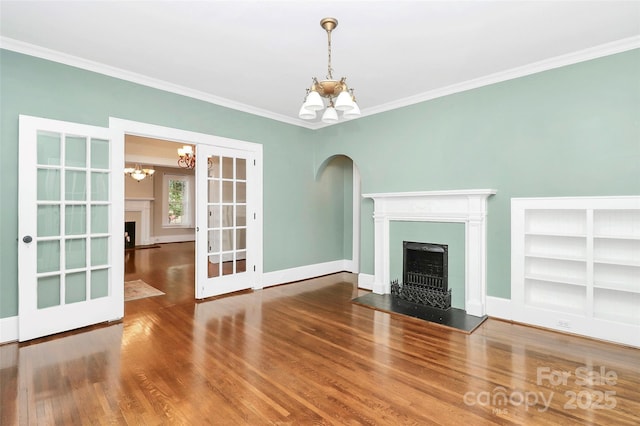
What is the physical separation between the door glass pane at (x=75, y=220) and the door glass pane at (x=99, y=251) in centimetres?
17

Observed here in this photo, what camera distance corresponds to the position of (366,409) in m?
1.97

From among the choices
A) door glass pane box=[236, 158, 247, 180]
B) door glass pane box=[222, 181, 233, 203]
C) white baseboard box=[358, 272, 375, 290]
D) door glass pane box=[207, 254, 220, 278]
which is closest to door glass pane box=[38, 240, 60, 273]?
door glass pane box=[207, 254, 220, 278]

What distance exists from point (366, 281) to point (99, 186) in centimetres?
371

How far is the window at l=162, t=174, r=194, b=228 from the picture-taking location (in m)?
10.8

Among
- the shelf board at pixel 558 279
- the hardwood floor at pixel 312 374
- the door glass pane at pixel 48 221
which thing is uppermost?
the door glass pane at pixel 48 221

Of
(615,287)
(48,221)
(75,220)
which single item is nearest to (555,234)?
(615,287)

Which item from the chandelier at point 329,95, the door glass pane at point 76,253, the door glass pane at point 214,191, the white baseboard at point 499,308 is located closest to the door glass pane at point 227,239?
the door glass pane at point 214,191

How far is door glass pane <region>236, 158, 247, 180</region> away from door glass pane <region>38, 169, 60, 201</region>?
210 centimetres

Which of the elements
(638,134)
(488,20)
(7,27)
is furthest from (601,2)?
(7,27)

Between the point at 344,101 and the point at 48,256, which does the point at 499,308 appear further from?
the point at 48,256

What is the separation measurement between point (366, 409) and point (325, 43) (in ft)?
9.74

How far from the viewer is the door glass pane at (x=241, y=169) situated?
4.69 meters

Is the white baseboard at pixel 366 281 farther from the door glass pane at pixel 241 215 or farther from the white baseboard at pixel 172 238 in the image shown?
the white baseboard at pixel 172 238

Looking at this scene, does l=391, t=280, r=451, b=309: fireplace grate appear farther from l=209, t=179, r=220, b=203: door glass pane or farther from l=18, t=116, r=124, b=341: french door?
l=18, t=116, r=124, b=341: french door
